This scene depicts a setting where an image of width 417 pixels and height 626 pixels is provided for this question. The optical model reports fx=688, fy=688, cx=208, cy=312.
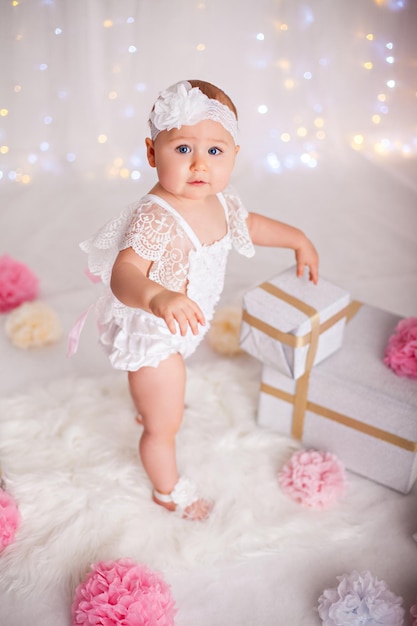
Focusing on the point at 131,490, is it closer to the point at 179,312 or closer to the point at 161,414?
the point at 161,414

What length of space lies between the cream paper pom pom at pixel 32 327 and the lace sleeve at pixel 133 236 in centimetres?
56

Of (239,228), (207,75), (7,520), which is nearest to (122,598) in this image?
(7,520)

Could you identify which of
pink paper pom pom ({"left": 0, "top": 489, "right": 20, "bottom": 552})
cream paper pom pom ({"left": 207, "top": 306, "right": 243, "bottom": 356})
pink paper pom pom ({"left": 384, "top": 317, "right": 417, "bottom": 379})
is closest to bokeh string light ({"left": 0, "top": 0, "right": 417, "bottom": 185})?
cream paper pom pom ({"left": 207, "top": 306, "right": 243, "bottom": 356})

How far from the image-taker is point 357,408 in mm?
1404

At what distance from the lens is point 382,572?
128cm

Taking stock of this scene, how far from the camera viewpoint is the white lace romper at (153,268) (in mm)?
1171

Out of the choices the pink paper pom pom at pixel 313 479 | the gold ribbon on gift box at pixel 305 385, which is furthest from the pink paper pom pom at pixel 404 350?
the pink paper pom pom at pixel 313 479

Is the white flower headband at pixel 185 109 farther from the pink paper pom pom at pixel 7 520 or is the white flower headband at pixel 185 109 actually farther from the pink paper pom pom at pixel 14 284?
the pink paper pom pom at pixel 14 284

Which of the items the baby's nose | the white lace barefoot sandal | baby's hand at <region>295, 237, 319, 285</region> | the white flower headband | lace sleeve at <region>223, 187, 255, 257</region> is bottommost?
the white lace barefoot sandal

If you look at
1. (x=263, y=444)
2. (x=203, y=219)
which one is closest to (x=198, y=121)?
(x=203, y=219)

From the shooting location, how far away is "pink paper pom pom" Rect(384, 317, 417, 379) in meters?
1.39

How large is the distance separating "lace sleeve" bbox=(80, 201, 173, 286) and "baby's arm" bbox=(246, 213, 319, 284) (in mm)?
289

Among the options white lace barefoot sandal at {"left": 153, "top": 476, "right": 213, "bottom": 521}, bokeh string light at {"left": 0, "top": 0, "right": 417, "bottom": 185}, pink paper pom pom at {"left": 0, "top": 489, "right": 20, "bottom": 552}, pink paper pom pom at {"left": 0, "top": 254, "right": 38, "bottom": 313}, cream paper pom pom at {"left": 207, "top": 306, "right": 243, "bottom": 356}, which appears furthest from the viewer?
bokeh string light at {"left": 0, "top": 0, "right": 417, "bottom": 185}

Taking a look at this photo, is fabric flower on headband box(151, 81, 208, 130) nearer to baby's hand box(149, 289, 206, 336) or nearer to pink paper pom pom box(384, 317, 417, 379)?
baby's hand box(149, 289, 206, 336)
